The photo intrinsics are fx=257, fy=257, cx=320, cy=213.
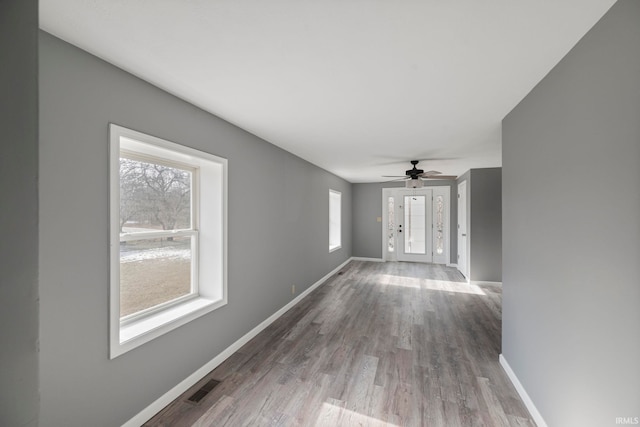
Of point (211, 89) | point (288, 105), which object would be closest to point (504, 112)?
point (288, 105)

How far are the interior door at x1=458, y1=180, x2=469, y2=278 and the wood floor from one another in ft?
5.71

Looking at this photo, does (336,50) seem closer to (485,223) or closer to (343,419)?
(343,419)

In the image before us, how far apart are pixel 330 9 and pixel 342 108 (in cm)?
108

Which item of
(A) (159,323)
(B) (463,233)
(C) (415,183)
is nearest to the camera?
(A) (159,323)

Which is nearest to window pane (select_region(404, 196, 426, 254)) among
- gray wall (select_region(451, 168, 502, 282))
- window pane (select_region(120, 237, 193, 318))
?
gray wall (select_region(451, 168, 502, 282))

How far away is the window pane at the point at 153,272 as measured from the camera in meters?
1.84

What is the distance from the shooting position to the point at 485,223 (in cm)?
502

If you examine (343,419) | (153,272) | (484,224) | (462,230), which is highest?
(484,224)

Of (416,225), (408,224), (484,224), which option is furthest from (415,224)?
(484,224)

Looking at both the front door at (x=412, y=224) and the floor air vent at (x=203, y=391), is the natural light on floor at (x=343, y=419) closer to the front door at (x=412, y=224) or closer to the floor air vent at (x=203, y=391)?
the floor air vent at (x=203, y=391)

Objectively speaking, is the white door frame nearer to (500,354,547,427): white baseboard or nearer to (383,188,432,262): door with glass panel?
(383,188,432,262): door with glass panel

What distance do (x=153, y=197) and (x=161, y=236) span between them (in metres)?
0.31

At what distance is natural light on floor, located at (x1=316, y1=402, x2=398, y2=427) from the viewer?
175cm

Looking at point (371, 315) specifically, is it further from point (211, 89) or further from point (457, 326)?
point (211, 89)
